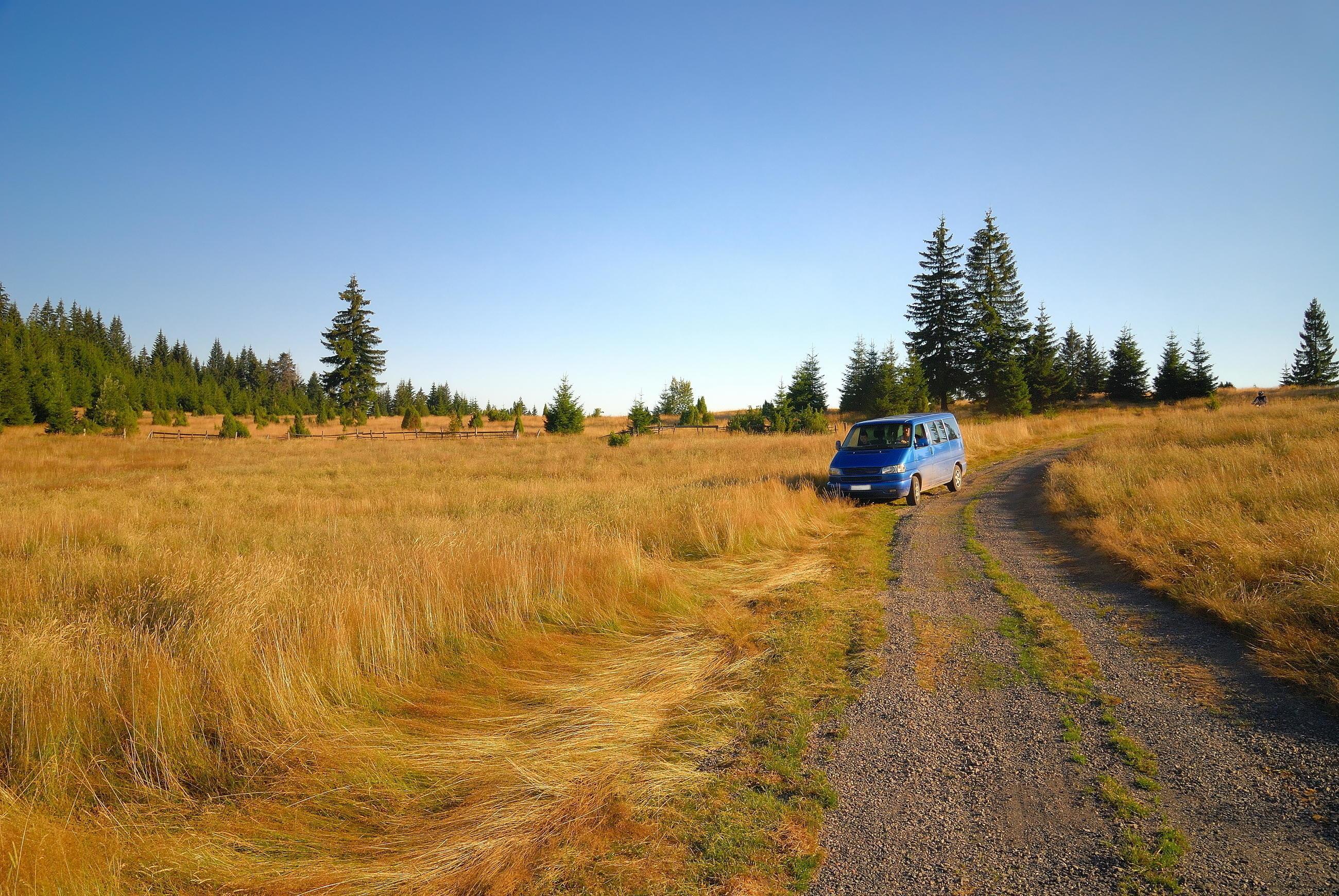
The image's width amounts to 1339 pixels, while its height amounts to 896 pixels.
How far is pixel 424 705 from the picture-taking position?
14.1 ft

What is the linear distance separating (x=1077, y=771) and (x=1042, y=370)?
54.6 m

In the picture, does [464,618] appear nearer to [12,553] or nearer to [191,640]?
[191,640]

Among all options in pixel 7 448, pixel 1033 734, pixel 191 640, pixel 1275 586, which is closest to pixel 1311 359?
pixel 1275 586

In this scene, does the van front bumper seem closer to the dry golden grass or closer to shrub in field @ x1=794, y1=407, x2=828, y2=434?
the dry golden grass

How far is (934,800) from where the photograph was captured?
3.18 metres

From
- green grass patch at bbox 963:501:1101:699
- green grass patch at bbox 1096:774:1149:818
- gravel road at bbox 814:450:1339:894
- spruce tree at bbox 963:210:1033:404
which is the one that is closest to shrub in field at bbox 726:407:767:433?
spruce tree at bbox 963:210:1033:404

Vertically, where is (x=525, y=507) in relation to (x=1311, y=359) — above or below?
below

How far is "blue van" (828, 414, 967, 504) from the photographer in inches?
532

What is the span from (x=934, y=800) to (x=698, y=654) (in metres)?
2.45

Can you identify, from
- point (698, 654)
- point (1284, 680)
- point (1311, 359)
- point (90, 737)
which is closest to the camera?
point (90, 737)

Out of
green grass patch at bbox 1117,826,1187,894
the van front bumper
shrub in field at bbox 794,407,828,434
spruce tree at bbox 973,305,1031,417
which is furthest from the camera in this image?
spruce tree at bbox 973,305,1031,417

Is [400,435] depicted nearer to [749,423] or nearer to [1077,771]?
[749,423]

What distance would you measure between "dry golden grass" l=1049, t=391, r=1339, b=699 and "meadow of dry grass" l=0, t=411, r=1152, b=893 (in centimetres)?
320

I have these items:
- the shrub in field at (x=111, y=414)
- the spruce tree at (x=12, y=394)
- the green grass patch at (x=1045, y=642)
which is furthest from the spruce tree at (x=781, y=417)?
the spruce tree at (x=12, y=394)
